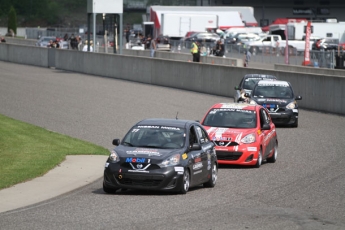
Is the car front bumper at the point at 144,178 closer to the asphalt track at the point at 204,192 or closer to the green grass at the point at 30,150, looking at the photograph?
the asphalt track at the point at 204,192

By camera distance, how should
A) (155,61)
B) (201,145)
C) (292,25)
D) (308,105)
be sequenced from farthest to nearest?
Answer: (292,25)
(155,61)
(308,105)
(201,145)

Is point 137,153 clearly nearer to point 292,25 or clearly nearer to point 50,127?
point 50,127

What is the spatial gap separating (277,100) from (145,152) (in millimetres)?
14795

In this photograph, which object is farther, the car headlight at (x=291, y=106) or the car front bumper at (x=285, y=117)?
the car headlight at (x=291, y=106)

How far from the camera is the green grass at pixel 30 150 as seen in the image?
16.0 meters

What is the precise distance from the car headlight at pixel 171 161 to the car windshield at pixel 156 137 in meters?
0.46

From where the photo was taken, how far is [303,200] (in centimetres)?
1363

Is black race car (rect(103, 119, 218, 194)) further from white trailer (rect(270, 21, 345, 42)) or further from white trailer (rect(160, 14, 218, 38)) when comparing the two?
white trailer (rect(160, 14, 218, 38))

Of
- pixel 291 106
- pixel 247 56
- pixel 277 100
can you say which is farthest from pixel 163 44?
pixel 291 106

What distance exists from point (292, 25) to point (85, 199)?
212ft

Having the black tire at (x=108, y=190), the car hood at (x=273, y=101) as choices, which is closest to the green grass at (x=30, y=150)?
the black tire at (x=108, y=190)

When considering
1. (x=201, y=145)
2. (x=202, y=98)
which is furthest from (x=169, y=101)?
(x=201, y=145)

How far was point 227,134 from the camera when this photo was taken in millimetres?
18234

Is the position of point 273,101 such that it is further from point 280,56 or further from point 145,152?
point 280,56
